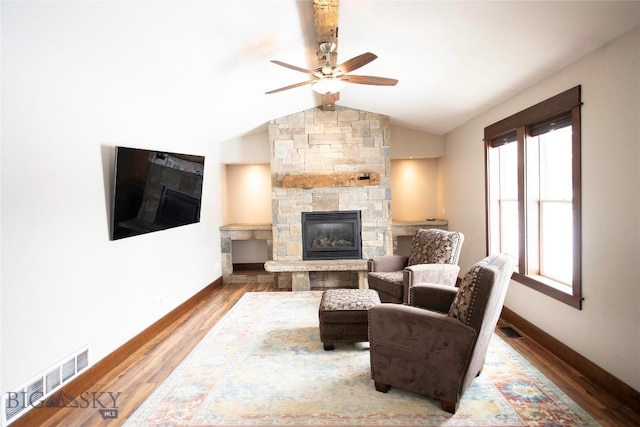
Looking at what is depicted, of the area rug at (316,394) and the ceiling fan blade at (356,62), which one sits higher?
the ceiling fan blade at (356,62)

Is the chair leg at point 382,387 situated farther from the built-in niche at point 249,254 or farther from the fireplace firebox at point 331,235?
the built-in niche at point 249,254

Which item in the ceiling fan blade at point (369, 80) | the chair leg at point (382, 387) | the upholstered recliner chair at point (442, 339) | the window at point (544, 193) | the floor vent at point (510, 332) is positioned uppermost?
the ceiling fan blade at point (369, 80)

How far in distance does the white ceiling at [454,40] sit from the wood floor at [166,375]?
2.29 metres

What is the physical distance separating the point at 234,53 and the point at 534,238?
10.5ft

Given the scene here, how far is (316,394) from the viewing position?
2.47 meters

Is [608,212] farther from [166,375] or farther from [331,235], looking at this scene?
[331,235]

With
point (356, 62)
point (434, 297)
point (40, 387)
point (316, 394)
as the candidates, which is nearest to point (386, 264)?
point (434, 297)

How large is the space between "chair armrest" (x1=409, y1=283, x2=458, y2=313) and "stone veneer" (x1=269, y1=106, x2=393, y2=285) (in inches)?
109

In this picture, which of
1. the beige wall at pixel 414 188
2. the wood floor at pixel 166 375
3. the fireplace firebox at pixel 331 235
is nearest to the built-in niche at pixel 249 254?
the fireplace firebox at pixel 331 235

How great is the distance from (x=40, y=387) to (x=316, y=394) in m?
1.73

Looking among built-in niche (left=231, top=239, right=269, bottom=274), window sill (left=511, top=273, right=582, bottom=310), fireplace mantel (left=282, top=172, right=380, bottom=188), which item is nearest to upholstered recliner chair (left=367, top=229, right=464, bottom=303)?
window sill (left=511, top=273, right=582, bottom=310)

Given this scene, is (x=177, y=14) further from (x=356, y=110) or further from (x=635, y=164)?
(x=356, y=110)

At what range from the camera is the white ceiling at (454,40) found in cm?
225

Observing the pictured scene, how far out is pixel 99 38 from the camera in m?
2.33
